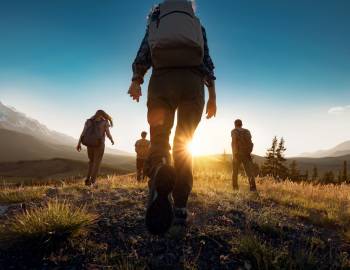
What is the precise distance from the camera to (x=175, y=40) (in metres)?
3.23

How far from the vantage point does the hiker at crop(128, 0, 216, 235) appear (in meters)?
3.26

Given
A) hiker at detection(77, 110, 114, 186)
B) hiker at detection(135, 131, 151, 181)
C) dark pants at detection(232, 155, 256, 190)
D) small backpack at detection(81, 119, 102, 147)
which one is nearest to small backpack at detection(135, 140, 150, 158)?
hiker at detection(135, 131, 151, 181)

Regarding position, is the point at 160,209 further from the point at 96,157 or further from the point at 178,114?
the point at 96,157

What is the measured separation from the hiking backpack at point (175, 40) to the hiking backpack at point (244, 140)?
7276 mm

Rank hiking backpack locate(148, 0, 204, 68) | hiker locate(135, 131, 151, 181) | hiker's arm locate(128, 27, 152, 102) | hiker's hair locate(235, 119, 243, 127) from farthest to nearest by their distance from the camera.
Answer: hiker locate(135, 131, 151, 181) → hiker's hair locate(235, 119, 243, 127) → hiker's arm locate(128, 27, 152, 102) → hiking backpack locate(148, 0, 204, 68)

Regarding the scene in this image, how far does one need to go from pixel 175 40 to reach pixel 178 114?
79 cm

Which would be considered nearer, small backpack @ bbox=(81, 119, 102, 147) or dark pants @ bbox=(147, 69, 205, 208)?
dark pants @ bbox=(147, 69, 205, 208)

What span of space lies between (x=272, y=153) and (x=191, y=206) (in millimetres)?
55828

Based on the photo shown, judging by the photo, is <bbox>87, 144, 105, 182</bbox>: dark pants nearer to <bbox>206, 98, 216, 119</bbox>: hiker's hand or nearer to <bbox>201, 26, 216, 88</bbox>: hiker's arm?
<bbox>206, 98, 216, 119</bbox>: hiker's hand

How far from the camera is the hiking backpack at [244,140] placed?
1042cm

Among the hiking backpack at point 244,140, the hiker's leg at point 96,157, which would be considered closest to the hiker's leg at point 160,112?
the hiker's leg at point 96,157

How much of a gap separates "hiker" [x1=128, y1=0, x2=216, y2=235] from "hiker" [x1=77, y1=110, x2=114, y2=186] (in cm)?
682

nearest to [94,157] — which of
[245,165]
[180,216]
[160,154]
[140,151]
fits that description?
[140,151]

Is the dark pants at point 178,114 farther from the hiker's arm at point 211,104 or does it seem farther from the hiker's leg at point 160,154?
the hiker's arm at point 211,104
